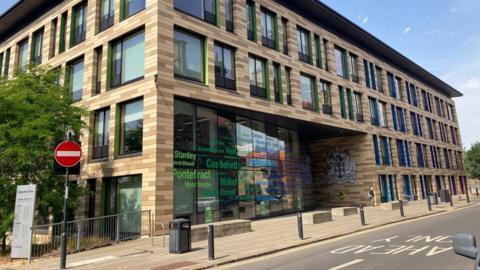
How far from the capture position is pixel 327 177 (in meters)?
34.4

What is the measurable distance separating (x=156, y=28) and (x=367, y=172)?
935 inches

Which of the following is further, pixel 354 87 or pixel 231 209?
pixel 354 87

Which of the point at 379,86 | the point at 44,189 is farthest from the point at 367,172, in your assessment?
the point at 44,189

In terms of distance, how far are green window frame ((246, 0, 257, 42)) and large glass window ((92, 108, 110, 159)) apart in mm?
10387

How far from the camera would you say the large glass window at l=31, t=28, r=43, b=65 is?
87.4ft

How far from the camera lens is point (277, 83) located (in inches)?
982

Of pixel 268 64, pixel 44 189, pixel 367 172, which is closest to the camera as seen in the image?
pixel 44 189

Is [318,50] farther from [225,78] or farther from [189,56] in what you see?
[189,56]

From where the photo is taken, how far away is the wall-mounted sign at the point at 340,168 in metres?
33.4

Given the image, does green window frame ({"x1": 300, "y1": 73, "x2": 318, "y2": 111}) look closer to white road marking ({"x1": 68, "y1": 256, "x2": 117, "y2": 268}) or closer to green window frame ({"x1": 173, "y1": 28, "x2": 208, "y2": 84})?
green window frame ({"x1": 173, "y1": 28, "x2": 208, "y2": 84})

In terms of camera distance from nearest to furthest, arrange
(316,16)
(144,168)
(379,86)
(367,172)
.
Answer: (144,168), (316,16), (367,172), (379,86)

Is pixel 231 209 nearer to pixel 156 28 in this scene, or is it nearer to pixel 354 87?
pixel 156 28

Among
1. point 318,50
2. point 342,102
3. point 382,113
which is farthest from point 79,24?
point 382,113

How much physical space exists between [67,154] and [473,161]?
214 ft
